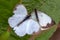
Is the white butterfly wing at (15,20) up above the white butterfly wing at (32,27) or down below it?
above

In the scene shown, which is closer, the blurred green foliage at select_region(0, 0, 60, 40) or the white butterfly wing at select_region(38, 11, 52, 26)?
the white butterfly wing at select_region(38, 11, 52, 26)

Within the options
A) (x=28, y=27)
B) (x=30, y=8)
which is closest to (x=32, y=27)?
(x=28, y=27)

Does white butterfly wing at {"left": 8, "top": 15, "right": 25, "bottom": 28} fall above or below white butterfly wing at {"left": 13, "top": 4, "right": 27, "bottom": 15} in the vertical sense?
below

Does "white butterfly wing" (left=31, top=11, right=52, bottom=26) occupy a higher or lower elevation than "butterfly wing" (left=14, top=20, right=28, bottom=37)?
higher

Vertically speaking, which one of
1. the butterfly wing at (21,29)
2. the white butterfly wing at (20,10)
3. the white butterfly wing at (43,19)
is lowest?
the butterfly wing at (21,29)

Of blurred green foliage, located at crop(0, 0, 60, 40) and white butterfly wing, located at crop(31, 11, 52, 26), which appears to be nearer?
white butterfly wing, located at crop(31, 11, 52, 26)

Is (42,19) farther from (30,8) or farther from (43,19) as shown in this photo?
(30,8)

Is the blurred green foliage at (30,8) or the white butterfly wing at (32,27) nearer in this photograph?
the white butterfly wing at (32,27)

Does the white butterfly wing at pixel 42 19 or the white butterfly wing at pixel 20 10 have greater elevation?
the white butterfly wing at pixel 20 10

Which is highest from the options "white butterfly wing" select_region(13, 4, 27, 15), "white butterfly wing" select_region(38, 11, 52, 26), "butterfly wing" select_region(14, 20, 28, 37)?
"white butterfly wing" select_region(13, 4, 27, 15)
